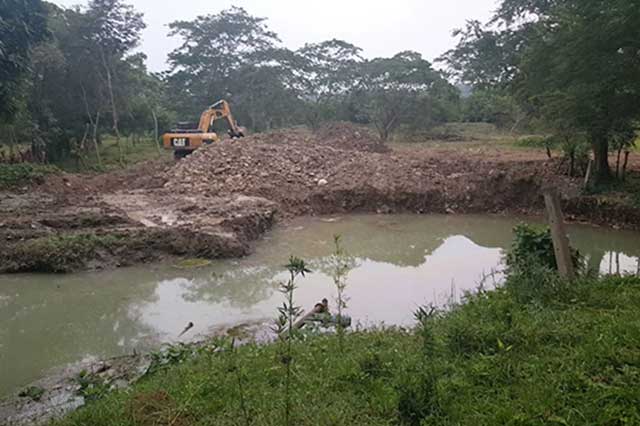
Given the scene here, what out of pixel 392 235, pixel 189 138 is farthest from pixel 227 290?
pixel 189 138

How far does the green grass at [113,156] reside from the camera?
17027mm

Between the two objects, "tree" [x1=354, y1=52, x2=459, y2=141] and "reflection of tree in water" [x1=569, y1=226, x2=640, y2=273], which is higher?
"tree" [x1=354, y1=52, x2=459, y2=141]

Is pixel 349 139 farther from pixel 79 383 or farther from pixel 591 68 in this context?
pixel 79 383

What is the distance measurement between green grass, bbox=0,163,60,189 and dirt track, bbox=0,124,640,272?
0.38 metres

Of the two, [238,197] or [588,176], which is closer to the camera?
[588,176]

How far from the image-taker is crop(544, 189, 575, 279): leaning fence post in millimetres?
4504

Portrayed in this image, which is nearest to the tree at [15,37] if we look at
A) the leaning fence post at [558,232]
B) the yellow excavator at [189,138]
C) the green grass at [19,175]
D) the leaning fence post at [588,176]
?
the leaning fence post at [558,232]

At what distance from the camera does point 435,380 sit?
8.98 feet

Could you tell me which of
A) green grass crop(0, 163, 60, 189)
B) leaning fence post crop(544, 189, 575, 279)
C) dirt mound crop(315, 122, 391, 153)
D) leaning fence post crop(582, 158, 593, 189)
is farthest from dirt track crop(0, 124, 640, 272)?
leaning fence post crop(544, 189, 575, 279)

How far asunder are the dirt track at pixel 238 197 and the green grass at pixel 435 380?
4.57m

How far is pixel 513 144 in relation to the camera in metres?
18.5

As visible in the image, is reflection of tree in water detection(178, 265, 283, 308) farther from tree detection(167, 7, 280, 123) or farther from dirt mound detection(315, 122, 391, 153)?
tree detection(167, 7, 280, 123)

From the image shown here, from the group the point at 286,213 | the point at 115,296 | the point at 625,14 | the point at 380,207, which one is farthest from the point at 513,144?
the point at 115,296

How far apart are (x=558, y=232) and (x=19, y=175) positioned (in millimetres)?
12922
